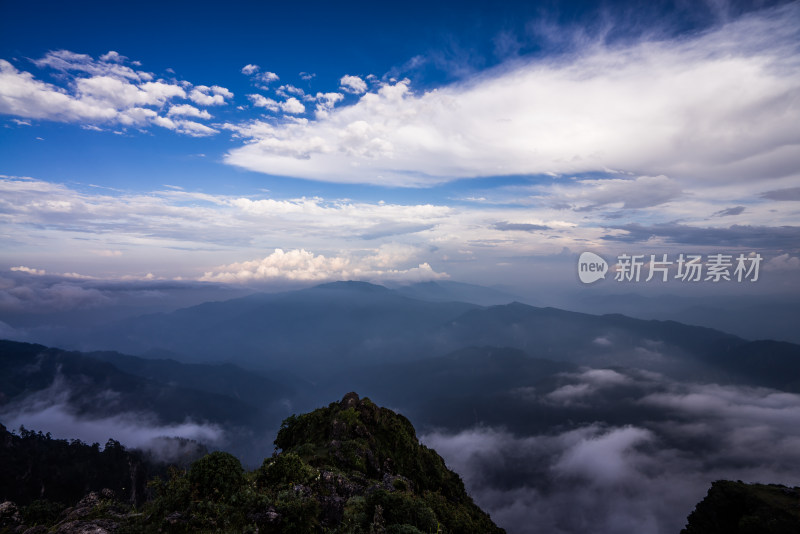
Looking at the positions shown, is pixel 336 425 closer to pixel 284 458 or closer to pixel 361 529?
pixel 284 458

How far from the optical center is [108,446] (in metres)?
148

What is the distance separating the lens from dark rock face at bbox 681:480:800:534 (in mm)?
42966

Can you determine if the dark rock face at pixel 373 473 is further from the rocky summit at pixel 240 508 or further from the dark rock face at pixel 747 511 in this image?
the dark rock face at pixel 747 511

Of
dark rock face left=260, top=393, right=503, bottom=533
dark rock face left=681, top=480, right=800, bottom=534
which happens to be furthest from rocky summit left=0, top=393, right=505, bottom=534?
dark rock face left=681, top=480, right=800, bottom=534

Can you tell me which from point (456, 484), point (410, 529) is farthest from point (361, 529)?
point (456, 484)

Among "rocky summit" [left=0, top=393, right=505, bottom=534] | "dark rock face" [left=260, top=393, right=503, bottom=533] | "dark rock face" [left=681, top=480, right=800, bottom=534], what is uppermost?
"rocky summit" [left=0, top=393, right=505, bottom=534]

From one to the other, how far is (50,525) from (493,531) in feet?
102

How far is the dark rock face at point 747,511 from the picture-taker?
141 feet

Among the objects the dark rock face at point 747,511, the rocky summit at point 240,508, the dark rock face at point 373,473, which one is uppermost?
the rocky summit at point 240,508

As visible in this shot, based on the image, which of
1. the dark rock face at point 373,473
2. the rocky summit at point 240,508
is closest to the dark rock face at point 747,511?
the dark rock face at point 373,473

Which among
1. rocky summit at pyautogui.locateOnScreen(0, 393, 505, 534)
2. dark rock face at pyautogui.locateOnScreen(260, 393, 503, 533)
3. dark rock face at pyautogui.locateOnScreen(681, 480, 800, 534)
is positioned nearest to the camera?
rocky summit at pyautogui.locateOnScreen(0, 393, 505, 534)

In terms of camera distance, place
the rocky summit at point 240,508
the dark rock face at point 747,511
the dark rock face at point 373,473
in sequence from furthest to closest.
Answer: the dark rock face at point 747,511 < the dark rock face at point 373,473 < the rocky summit at point 240,508

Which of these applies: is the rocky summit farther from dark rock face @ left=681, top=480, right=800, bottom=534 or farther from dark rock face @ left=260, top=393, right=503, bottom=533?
dark rock face @ left=681, top=480, right=800, bottom=534

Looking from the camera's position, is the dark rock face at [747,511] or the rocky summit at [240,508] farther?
the dark rock face at [747,511]
